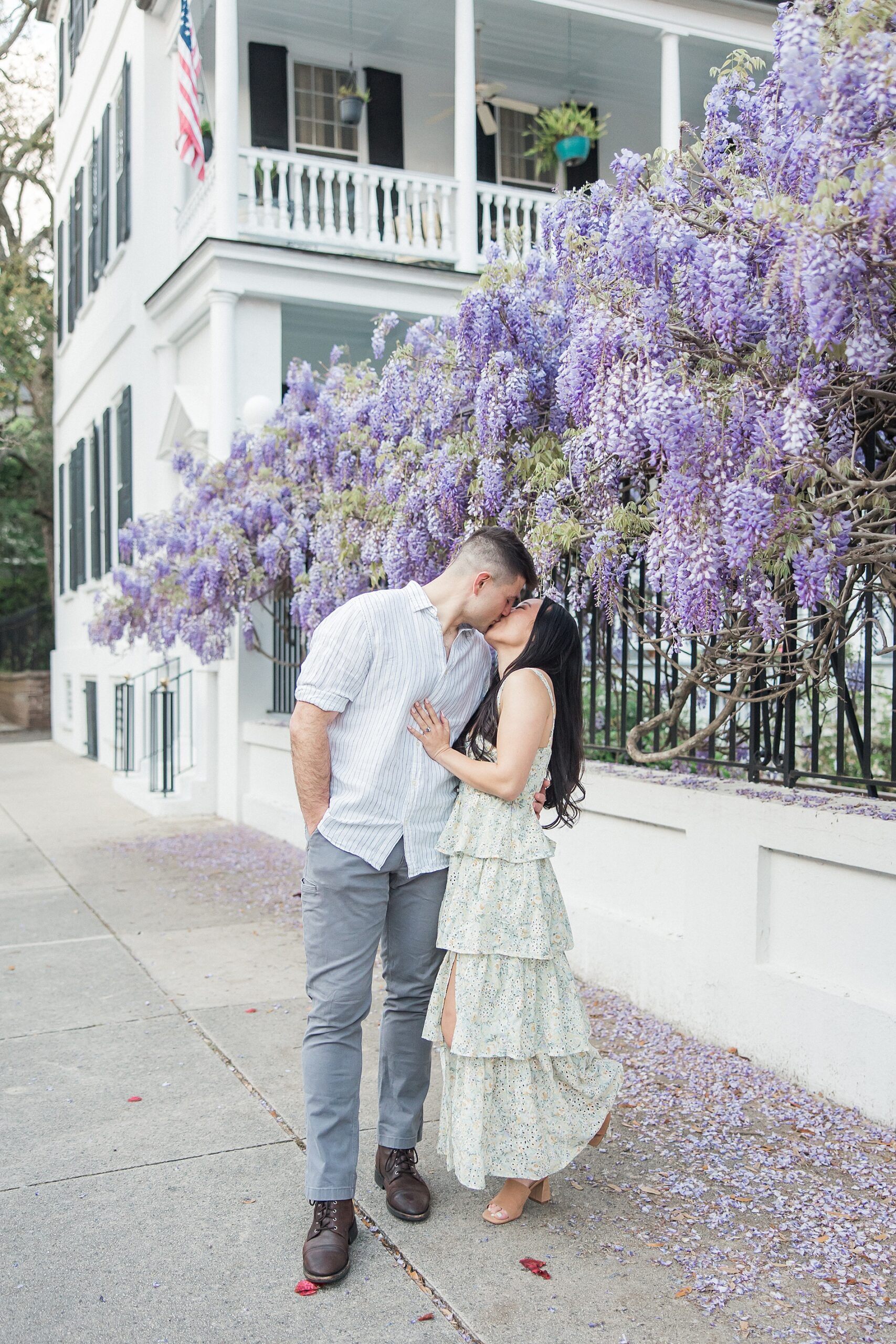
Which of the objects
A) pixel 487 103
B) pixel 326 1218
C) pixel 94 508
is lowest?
pixel 326 1218

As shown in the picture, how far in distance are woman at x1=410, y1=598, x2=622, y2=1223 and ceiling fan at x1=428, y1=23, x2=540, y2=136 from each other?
10819mm

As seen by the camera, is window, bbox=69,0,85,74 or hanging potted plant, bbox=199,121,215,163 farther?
window, bbox=69,0,85,74

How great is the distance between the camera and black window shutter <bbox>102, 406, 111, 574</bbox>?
14320 mm

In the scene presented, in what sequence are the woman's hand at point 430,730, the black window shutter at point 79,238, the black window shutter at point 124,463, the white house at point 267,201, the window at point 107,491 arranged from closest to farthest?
1. the woman's hand at point 430,730
2. the white house at point 267,201
3. the black window shutter at point 124,463
4. the window at point 107,491
5. the black window shutter at point 79,238

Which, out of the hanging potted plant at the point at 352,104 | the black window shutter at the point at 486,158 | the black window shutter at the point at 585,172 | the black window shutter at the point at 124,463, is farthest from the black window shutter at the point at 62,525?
the black window shutter at the point at 585,172

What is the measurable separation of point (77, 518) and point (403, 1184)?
1512cm

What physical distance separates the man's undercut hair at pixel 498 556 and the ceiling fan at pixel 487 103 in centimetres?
1052

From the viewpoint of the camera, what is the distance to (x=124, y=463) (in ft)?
44.3

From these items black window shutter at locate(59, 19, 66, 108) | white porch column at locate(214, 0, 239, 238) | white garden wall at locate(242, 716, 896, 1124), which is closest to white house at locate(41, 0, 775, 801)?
white porch column at locate(214, 0, 239, 238)

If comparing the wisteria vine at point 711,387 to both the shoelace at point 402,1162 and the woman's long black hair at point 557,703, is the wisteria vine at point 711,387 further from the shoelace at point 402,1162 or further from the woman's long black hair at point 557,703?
the shoelace at point 402,1162

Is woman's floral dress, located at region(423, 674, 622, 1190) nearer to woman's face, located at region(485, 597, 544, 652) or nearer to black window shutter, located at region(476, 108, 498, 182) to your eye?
woman's face, located at region(485, 597, 544, 652)

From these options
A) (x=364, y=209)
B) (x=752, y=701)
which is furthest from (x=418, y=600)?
(x=364, y=209)

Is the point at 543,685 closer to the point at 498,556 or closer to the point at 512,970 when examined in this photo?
the point at 498,556

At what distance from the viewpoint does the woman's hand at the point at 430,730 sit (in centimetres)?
304
